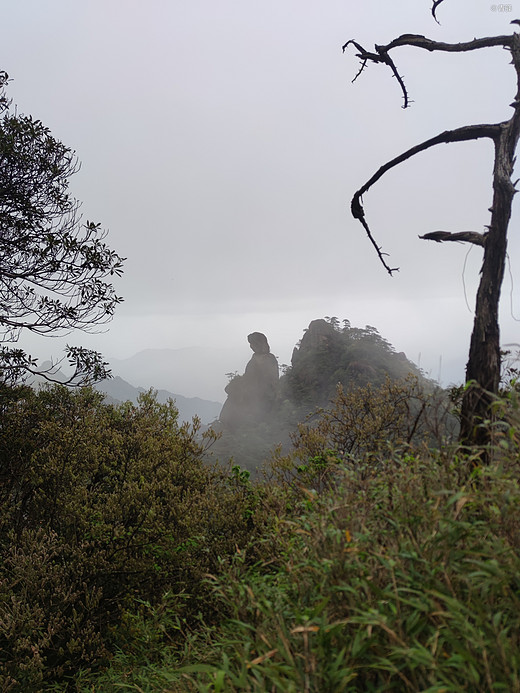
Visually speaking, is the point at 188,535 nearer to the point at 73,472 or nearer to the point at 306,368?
the point at 73,472

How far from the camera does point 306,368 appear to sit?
7025 cm

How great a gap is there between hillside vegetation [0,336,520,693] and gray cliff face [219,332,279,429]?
62050 mm

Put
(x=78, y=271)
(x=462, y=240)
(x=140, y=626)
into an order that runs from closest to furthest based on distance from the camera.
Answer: (x=462, y=240) < (x=140, y=626) < (x=78, y=271)

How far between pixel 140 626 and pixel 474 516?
157 inches

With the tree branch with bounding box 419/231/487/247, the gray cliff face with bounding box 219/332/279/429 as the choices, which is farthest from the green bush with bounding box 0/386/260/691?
the gray cliff face with bounding box 219/332/279/429

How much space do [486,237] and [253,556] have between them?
195 inches

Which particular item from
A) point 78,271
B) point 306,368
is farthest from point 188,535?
A: point 306,368

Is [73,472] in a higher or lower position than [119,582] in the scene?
higher

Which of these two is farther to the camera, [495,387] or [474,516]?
[495,387]

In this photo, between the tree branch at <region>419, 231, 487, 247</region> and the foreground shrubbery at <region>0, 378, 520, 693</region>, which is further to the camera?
the tree branch at <region>419, 231, 487, 247</region>

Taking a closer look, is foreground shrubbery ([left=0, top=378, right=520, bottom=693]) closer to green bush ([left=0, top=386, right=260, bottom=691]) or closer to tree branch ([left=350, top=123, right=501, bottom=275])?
green bush ([left=0, top=386, right=260, bottom=691])

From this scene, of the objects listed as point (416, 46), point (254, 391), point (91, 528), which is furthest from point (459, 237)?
point (254, 391)

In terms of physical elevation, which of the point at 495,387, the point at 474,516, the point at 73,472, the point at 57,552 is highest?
the point at 495,387

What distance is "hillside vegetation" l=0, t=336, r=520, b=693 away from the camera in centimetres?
188
